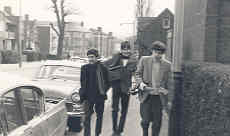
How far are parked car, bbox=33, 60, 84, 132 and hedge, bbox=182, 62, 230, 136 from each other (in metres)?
2.02

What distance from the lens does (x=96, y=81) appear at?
229 inches

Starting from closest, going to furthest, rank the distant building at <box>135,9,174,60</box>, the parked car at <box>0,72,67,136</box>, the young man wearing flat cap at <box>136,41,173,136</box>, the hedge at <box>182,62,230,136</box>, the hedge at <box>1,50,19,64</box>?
the parked car at <box>0,72,67,136</box> < the hedge at <box>182,62,230,136</box> < the young man wearing flat cap at <box>136,41,173,136</box> < the hedge at <box>1,50,19,64</box> < the distant building at <box>135,9,174,60</box>

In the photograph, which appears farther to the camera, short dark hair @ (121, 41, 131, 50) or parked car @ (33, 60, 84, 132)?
parked car @ (33, 60, 84, 132)

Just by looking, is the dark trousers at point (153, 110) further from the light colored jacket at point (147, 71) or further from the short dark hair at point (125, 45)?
the short dark hair at point (125, 45)

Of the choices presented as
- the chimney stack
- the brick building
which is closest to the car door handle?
the brick building

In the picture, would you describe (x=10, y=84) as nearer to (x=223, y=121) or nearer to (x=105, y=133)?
(x=223, y=121)

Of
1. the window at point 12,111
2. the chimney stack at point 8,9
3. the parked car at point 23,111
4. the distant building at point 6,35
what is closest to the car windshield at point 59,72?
the parked car at point 23,111

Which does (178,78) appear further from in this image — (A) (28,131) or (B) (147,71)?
(A) (28,131)

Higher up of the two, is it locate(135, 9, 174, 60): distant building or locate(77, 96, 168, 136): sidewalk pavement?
locate(135, 9, 174, 60): distant building

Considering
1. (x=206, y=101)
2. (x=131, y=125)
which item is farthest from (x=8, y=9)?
(x=206, y=101)

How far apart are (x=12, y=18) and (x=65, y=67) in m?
65.8

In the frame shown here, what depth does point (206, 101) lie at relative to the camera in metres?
4.40

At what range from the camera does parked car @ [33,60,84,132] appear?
6895 mm

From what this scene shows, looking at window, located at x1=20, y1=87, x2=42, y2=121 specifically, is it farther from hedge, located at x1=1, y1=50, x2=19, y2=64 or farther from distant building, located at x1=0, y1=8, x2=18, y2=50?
distant building, located at x1=0, y1=8, x2=18, y2=50
